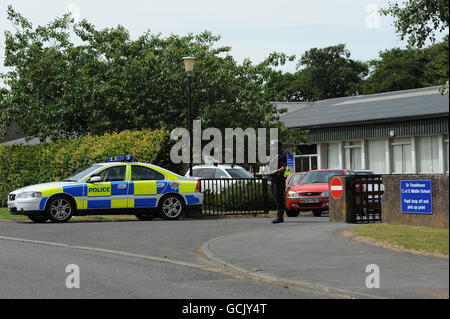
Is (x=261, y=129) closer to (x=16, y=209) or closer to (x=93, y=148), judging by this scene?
(x=93, y=148)

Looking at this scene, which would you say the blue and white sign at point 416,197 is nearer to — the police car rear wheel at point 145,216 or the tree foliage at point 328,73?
the police car rear wheel at point 145,216

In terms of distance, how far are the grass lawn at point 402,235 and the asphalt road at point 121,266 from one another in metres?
3.10

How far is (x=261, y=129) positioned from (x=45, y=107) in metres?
9.56

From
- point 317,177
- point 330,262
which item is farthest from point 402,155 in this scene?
point 330,262

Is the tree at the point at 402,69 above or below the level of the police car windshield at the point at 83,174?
above

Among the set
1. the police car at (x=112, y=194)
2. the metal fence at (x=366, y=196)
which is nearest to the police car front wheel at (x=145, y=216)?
the police car at (x=112, y=194)

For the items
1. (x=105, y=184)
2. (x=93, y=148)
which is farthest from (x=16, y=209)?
(x=93, y=148)

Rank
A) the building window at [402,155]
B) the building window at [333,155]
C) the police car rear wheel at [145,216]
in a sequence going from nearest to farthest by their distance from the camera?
the police car rear wheel at [145,216] → the building window at [402,155] → the building window at [333,155]

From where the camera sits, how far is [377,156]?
156 feet

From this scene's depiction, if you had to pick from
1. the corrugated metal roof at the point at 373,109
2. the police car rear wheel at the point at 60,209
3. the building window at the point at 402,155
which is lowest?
the police car rear wheel at the point at 60,209

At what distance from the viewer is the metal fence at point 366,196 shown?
18.6m

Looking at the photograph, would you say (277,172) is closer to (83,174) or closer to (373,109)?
(83,174)

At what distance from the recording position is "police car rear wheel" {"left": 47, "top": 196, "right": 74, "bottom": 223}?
20562 mm

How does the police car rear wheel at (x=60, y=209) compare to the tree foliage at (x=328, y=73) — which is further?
the tree foliage at (x=328, y=73)
